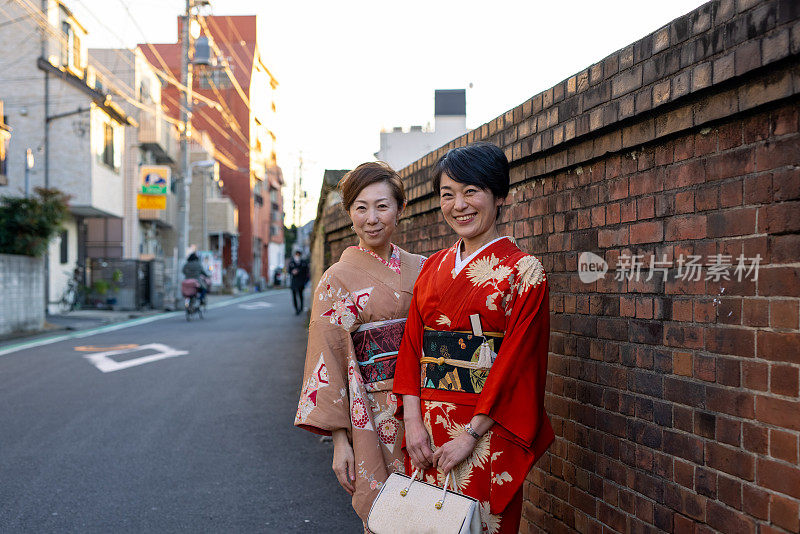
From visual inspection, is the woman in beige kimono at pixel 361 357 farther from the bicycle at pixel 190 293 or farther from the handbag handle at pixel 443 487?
the bicycle at pixel 190 293

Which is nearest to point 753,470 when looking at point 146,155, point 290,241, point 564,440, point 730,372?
point 730,372

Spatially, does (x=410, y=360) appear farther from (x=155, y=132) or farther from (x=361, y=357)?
(x=155, y=132)

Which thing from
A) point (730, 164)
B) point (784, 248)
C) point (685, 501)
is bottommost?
point (685, 501)

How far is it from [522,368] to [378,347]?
66 cm

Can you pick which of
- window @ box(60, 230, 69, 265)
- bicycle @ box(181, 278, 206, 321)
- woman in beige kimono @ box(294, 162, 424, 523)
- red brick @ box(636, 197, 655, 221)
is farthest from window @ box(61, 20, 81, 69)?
red brick @ box(636, 197, 655, 221)

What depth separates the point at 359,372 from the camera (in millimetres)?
2473

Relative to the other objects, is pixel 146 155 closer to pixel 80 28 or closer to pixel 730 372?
pixel 80 28

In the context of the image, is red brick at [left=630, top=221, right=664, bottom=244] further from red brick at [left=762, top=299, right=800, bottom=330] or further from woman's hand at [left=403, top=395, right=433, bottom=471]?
woman's hand at [left=403, top=395, right=433, bottom=471]

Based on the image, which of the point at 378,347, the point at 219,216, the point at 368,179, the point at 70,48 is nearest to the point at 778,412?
the point at 378,347

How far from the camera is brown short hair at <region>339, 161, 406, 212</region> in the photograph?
2568 mm

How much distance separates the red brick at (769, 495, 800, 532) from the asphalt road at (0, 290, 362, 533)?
Result: 2.60m

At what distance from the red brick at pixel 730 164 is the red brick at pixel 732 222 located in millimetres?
103

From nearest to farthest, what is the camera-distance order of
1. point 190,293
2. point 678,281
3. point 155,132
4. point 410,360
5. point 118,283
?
point 678,281, point 410,360, point 190,293, point 118,283, point 155,132

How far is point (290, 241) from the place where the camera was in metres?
69.4
